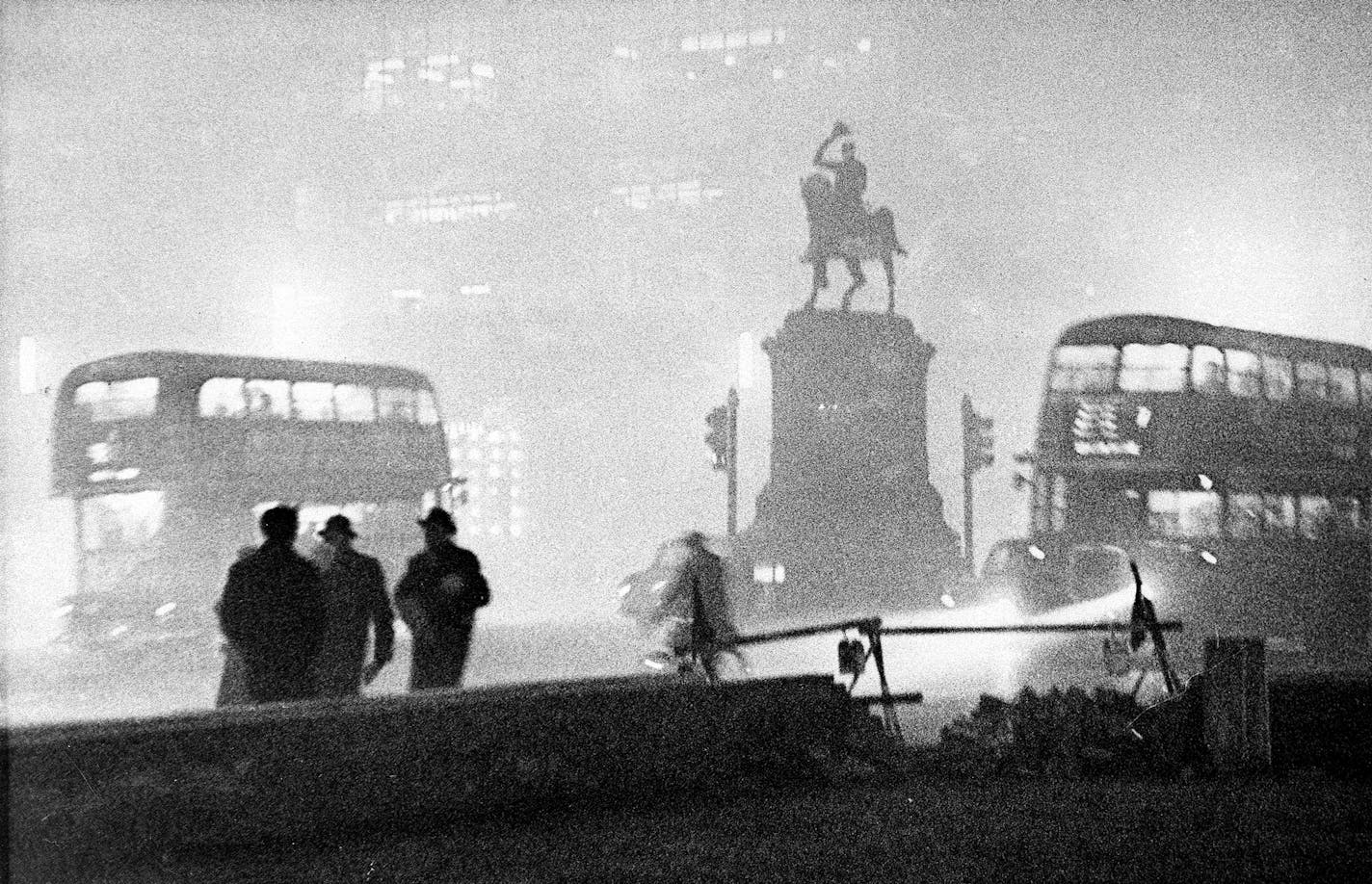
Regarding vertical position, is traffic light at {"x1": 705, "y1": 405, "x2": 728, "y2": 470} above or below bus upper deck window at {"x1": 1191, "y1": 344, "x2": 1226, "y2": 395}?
below

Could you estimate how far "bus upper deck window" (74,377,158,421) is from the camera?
20.2 meters

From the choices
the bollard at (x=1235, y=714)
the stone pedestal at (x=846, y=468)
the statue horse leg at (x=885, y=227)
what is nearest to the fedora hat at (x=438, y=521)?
the bollard at (x=1235, y=714)

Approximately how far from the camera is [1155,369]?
19.5 metres

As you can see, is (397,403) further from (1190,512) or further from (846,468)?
(1190,512)

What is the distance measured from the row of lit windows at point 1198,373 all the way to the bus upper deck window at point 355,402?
985 cm

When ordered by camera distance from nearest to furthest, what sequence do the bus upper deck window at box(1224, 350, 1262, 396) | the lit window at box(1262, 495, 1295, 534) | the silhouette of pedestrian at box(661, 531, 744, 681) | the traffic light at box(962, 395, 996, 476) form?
the silhouette of pedestrian at box(661, 531, 744, 681) < the bus upper deck window at box(1224, 350, 1262, 396) < the lit window at box(1262, 495, 1295, 534) < the traffic light at box(962, 395, 996, 476)

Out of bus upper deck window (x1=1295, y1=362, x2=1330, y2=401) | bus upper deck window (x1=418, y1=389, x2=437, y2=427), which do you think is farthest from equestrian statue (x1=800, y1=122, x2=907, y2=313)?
bus upper deck window (x1=1295, y1=362, x2=1330, y2=401)

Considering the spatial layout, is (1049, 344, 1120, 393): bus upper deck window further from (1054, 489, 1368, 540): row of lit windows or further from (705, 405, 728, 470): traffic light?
(705, 405, 728, 470): traffic light

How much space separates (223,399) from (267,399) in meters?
0.66

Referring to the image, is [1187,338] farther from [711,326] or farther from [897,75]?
[897,75]

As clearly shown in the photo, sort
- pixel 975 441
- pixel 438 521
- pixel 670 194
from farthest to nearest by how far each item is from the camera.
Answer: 1. pixel 670 194
2. pixel 975 441
3. pixel 438 521

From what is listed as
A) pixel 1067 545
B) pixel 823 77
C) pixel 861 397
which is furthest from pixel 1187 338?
pixel 823 77

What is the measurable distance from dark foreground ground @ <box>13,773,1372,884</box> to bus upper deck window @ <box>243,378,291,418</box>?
1551 centimetres

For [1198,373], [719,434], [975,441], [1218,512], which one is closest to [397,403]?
[719,434]
